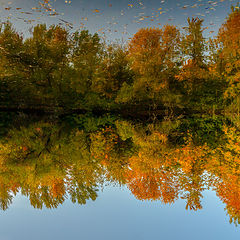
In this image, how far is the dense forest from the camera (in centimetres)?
2425

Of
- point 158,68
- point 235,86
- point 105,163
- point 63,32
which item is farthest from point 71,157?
point 63,32

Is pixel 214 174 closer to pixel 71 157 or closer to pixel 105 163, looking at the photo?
pixel 105 163

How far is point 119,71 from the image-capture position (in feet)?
93.8

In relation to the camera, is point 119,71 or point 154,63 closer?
point 154,63

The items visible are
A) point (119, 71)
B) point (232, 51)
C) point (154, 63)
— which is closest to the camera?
point (232, 51)

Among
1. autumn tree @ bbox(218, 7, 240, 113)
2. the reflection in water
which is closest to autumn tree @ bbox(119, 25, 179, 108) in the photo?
autumn tree @ bbox(218, 7, 240, 113)

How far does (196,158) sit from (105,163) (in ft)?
12.6

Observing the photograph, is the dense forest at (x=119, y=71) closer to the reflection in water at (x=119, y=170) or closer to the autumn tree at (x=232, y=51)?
the autumn tree at (x=232, y=51)

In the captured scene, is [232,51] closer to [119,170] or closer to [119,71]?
[119,71]

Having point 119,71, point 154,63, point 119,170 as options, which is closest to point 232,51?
point 154,63

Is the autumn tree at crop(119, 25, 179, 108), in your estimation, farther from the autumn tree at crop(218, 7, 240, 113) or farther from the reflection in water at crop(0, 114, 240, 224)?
the reflection in water at crop(0, 114, 240, 224)

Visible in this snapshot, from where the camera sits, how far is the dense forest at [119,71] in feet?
79.6

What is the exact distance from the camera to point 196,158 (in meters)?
9.46

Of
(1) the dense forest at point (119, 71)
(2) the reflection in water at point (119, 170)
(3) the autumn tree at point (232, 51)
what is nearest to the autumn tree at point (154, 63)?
(1) the dense forest at point (119, 71)
